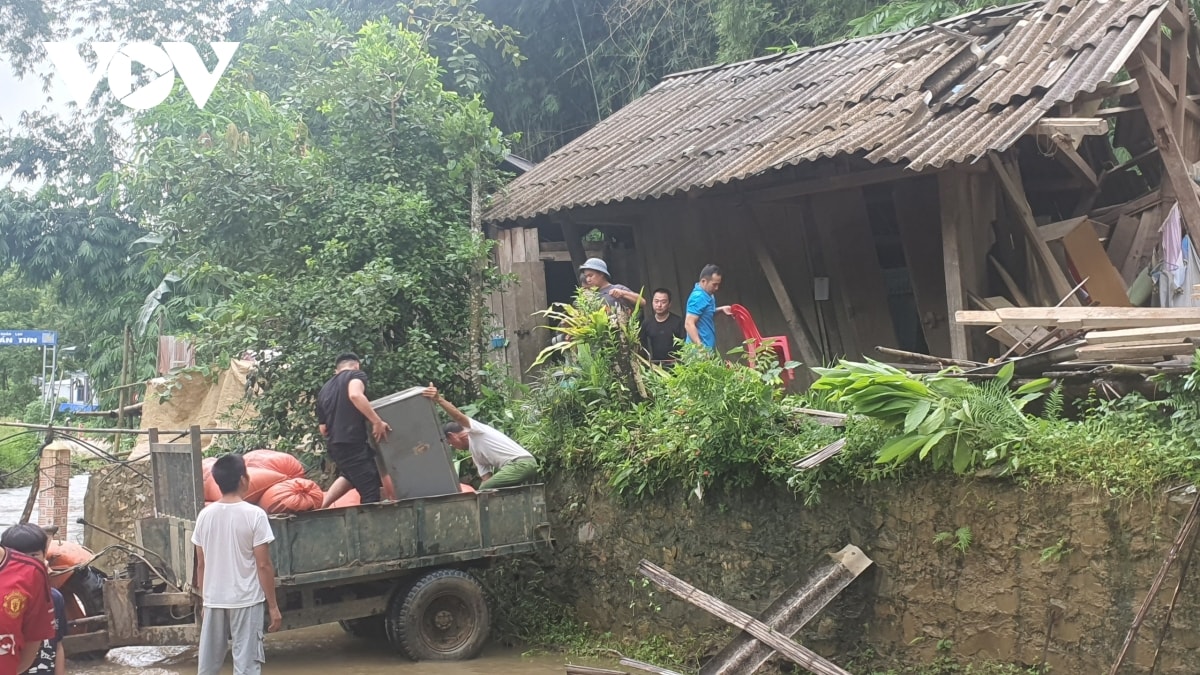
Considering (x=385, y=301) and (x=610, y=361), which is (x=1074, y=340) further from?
(x=385, y=301)

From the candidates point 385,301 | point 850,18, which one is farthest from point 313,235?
point 850,18

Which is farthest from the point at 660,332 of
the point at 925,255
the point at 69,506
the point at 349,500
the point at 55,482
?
the point at 69,506

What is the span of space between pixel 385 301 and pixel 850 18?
11.5 metres

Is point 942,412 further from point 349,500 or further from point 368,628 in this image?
point 368,628

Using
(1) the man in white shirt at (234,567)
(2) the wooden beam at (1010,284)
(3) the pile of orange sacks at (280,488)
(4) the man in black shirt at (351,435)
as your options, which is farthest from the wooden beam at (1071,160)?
(1) the man in white shirt at (234,567)

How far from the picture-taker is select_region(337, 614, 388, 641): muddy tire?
9.12 metres

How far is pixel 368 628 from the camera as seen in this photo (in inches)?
362

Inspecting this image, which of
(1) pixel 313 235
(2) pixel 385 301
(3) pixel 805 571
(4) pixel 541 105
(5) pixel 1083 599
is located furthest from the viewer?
(4) pixel 541 105

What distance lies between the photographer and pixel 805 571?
718cm

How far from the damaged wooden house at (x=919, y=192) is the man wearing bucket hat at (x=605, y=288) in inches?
34.9

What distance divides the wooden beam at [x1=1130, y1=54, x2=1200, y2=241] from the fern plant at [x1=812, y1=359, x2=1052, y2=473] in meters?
3.86

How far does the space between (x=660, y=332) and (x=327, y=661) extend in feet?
13.3

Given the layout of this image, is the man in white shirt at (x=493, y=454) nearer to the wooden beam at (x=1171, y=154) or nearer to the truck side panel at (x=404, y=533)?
the truck side panel at (x=404, y=533)

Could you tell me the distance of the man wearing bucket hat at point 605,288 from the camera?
9742 millimetres
